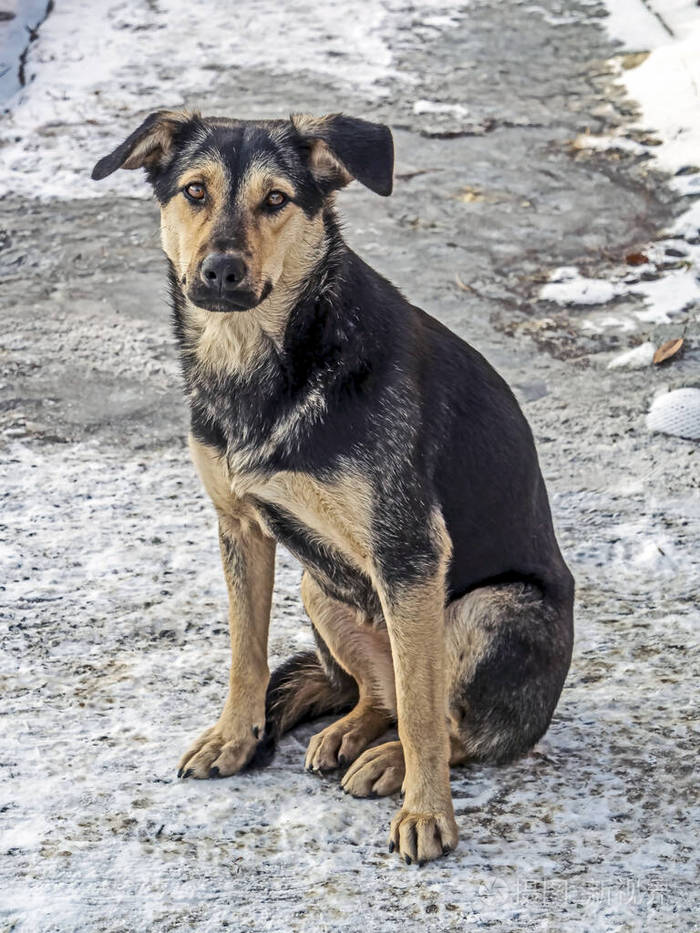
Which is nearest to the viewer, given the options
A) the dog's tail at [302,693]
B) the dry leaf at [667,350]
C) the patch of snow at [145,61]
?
the dog's tail at [302,693]

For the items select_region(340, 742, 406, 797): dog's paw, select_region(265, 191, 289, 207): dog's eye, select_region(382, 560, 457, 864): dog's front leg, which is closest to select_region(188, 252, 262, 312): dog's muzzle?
select_region(265, 191, 289, 207): dog's eye

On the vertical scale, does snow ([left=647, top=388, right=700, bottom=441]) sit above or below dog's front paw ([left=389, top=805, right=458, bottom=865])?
below

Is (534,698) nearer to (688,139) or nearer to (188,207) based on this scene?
(188,207)

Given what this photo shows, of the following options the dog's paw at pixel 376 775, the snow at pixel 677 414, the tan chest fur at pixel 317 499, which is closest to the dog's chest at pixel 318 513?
the tan chest fur at pixel 317 499

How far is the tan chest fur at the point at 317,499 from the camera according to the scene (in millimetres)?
3525

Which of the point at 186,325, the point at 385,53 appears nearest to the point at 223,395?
the point at 186,325

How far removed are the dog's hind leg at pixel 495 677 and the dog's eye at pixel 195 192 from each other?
142 cm

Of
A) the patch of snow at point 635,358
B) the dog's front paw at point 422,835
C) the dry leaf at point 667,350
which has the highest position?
the dog's front paw at point 422,835

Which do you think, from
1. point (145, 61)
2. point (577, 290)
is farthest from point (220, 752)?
point (145, 61)

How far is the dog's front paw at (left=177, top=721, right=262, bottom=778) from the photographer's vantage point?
390 centimetres

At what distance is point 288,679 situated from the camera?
422cm

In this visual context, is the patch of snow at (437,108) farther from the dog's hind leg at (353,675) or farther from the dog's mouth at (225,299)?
the dog's mouth at (225,299)

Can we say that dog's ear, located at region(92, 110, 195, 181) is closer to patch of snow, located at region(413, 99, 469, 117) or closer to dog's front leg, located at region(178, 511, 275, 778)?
dog's front leg, located at region(178, 511, 275, 778)

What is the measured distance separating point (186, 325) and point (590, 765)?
6.15 feet
